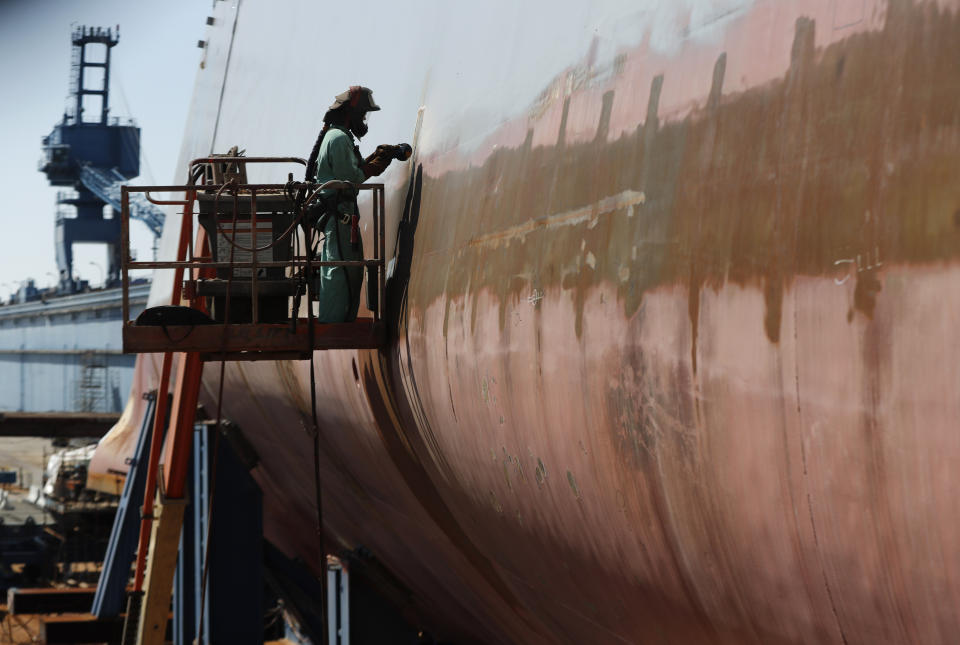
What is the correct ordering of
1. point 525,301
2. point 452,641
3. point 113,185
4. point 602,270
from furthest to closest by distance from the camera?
1. point 113,185
2. point 452,641
3. point 525,301
4. point 602,270

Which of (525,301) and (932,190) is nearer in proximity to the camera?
(932,190)

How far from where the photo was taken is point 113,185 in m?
74.1

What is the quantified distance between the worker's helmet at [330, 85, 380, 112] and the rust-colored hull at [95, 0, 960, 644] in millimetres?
376

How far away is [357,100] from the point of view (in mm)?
5633

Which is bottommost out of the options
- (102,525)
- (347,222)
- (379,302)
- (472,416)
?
(102,525)

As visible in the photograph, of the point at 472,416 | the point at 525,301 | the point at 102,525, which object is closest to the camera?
the point at 525,301

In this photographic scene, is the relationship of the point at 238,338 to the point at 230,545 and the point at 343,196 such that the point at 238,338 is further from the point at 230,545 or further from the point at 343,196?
the point at 230,545

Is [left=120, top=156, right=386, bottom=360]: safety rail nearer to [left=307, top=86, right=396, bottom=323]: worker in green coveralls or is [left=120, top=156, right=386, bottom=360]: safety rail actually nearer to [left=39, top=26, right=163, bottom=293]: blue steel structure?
[left=307, top=86, right=396, bottom=323]: worker in green coveralls

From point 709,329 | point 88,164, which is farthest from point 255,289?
point 88,164

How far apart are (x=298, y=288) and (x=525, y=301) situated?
6.31ft

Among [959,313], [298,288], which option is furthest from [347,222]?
[959,313]

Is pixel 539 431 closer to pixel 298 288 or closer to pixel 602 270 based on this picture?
pixel 602 270

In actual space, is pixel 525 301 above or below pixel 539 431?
above

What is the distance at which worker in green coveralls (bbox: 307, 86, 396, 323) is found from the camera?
18.2 feet
